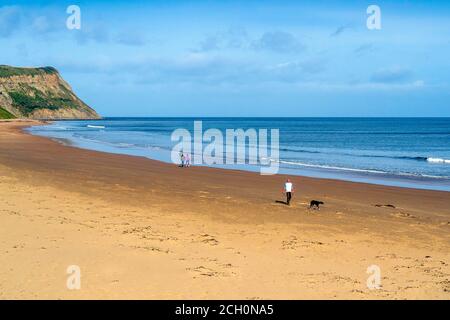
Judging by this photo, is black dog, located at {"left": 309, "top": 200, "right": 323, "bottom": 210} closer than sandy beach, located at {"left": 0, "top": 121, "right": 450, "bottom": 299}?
No

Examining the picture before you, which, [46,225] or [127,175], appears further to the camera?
[127,175]

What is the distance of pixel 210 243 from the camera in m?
12.5

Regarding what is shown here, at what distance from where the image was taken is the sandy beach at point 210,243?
9156 mm

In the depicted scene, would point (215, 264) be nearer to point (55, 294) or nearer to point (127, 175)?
point (55, 294)

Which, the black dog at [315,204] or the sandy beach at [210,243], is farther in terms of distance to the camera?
the black dog at [315,204]

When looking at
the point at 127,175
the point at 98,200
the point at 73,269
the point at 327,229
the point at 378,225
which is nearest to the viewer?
the point at 73,269

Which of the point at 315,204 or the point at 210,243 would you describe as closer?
the point at 210,243

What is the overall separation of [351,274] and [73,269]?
557 centimetres

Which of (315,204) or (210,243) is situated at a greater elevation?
(315,204)

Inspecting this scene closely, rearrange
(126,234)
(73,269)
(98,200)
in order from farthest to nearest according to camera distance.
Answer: (98,200) < (126,234) < (73,269)

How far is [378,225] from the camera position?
1648 cm

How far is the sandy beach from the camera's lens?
916cm
